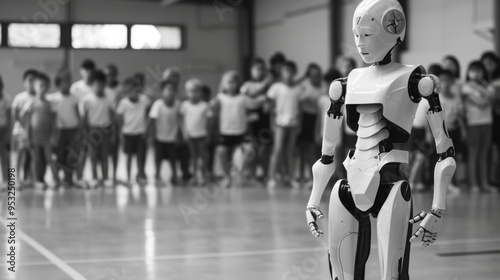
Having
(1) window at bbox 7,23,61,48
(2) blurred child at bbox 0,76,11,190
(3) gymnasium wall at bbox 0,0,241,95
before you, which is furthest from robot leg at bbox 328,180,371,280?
(1) window at bbox 7,23,61,48

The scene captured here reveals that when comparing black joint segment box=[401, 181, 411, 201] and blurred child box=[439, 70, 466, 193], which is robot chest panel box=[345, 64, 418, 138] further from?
blurred child box=[439, 70, 466, 193]

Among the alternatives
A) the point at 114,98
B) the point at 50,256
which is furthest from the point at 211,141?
the point at 50,256

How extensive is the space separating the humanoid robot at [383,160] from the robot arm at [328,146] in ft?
0.17

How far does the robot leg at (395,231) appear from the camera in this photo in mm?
3498

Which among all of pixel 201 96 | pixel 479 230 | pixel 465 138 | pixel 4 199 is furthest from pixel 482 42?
pixel 4 199

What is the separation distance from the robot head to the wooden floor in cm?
193

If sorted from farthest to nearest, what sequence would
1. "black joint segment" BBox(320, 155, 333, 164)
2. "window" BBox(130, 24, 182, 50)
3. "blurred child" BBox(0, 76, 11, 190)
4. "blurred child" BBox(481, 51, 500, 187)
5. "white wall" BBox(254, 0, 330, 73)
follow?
"window" BBox(130, 24, 182, 50) → "white wall" BBox(254, 0, 330, 73) → "blurred child" BBox(0, 76, 11, 190) → "blurred child" BBox(481, 51, 500, 187) → "black joint segment" BBox(320, 155, 333, 164)

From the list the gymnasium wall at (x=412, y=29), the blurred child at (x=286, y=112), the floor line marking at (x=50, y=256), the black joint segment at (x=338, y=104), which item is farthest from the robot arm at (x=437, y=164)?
the gymnasium wall at (x=412, y=29)

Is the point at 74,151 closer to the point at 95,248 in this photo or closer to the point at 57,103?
the point at 57,103

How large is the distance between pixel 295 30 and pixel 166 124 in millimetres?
10113

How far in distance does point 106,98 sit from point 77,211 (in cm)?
311

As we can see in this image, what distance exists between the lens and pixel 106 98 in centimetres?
1156

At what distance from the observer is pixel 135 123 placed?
1188cm

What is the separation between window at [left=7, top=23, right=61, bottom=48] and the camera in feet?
72.9
